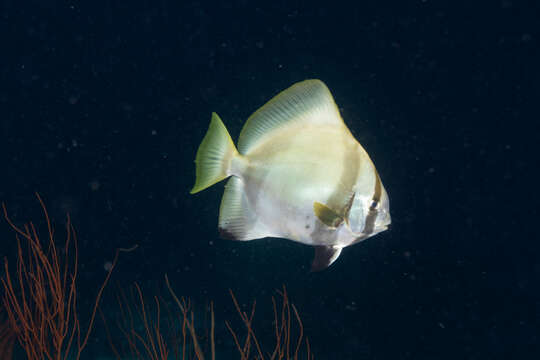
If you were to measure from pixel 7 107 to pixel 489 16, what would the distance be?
8.51 m

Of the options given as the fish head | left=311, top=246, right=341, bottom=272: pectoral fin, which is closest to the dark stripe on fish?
the fish head

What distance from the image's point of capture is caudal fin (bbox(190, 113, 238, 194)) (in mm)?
2105

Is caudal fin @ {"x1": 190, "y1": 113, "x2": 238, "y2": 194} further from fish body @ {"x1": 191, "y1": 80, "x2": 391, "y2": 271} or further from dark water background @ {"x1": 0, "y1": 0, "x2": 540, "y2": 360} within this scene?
dark water background @ {"x1": 0, "y1": 0, "x2": 540, "y2": 360}

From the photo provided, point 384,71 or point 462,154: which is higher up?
point 384,71

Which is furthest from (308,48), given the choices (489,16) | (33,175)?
(33,175)

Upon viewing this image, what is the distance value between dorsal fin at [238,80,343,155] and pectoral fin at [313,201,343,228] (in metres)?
0.54

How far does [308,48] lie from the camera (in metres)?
5.14

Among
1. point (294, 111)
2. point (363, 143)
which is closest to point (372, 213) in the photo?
point (294, 111)

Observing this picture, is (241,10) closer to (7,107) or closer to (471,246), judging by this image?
(471,246)

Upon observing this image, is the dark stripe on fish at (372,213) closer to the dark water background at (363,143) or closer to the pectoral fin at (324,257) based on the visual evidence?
the pectoral fin at (324,257)

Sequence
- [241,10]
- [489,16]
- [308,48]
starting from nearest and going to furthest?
[489,16]
[308,48]
[241,10]

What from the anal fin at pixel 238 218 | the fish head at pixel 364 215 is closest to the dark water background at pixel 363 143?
the anal fin at pixel 238 218

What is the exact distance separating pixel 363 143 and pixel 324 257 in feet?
10.3

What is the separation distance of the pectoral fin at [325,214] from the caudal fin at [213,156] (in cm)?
61
